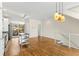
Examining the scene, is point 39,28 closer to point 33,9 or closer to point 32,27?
point 32,27

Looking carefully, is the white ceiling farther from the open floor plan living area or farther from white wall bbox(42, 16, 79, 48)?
white wall bbox(42, 16, 79, 48)

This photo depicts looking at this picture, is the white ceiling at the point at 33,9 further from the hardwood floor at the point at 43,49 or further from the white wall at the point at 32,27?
the hardwood floor at the point at 43,49

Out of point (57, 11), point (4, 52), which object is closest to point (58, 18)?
point (57, 11)

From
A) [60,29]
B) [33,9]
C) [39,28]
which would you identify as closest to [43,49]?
[39,28]

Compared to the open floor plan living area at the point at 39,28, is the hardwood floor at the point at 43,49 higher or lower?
lower

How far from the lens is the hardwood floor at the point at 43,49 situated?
5.03 meters

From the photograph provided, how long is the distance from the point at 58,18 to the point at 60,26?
25 centimetres

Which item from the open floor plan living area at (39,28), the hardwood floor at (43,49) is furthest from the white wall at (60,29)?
the hardwood floor at (43,49)

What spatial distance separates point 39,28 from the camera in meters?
5.02

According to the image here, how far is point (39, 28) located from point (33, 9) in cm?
60

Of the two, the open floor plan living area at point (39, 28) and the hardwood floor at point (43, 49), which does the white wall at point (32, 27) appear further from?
the hardwood floor at point (43, 49)

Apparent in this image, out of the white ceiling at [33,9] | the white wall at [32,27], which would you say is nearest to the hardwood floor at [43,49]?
the white wall at [32,27]

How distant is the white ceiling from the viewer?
16.3 ft

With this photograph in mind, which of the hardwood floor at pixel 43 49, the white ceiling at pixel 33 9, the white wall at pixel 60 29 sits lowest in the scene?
the hardwood floor at pixel 43 49
